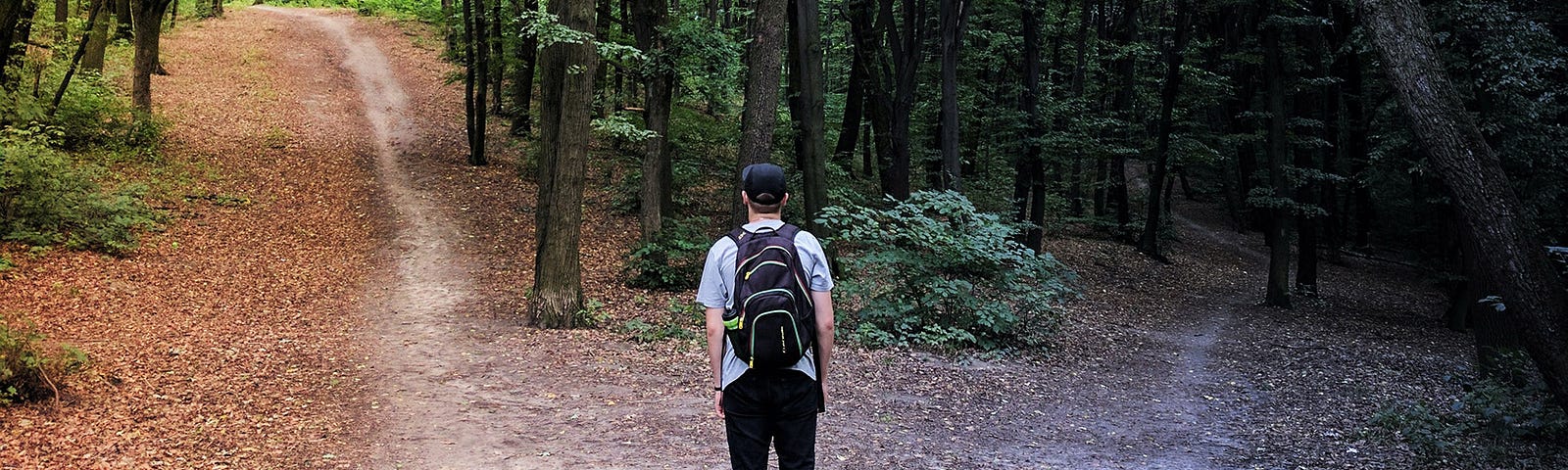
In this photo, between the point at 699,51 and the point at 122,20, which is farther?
the point at 122,20

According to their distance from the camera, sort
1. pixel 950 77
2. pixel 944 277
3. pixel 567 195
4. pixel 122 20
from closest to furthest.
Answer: pixel 567 195 → pixel 944 277 → pixel 950 77 → pixel 122 20

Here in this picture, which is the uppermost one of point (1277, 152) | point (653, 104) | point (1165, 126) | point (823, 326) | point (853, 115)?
point (1165, 126)

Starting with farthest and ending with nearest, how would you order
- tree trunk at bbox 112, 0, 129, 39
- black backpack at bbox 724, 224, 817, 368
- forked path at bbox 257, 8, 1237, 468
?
tree trunk at bbox 112, 0, 129, 39
forked path at bbox 257, 8, 1237, 468
black backpack at bbox 724, 224, 817, 368

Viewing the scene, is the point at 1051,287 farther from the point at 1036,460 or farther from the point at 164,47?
the point at 164,47

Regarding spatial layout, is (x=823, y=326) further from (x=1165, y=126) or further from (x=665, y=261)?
(x=1165, y=126)

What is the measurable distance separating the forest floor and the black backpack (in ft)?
9.66

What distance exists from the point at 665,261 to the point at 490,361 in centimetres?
449

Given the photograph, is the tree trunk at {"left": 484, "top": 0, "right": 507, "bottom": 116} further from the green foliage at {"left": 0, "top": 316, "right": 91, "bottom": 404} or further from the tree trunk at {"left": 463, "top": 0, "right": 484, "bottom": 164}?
the green foliage at {"left": 0, "top": 316, "right": 91, "bottom": 404}

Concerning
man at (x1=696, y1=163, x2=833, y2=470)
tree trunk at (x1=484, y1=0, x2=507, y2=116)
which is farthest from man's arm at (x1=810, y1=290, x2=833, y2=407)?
tree trunk at (x1=484, y1=0, x2=507, y2=116)

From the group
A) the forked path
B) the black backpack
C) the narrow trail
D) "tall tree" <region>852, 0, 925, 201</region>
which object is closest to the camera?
the black backpack

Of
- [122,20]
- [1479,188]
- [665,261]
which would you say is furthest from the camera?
[122,20]

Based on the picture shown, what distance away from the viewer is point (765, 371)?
3467 millimetres

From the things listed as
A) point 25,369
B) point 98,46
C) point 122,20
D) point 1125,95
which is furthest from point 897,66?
point 122,20

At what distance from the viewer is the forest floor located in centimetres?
661
